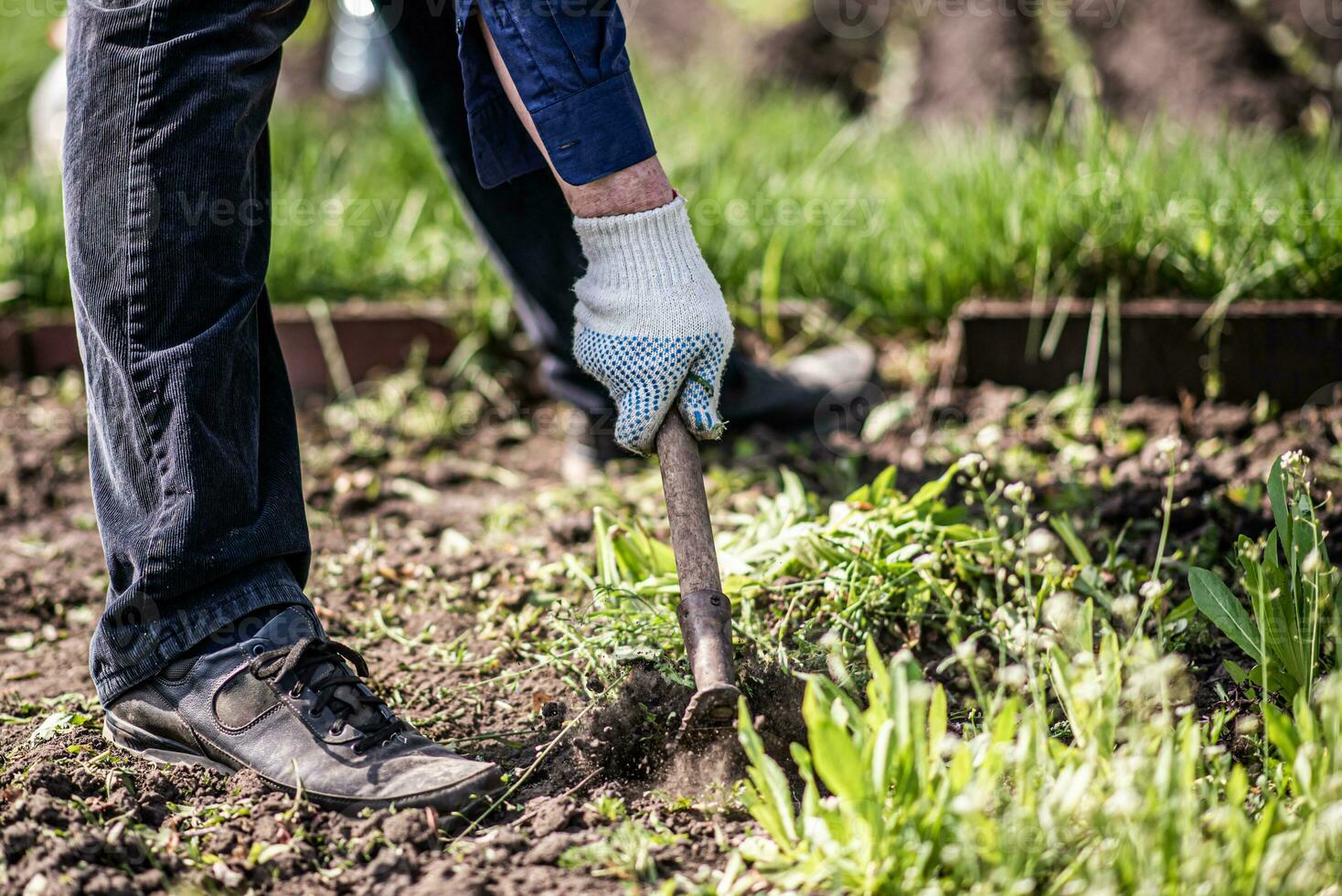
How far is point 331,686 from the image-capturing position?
4.83 feet

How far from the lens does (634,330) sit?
5.11ft

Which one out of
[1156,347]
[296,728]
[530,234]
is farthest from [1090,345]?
[296,728]

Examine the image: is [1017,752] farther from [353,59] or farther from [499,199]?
[353,59]

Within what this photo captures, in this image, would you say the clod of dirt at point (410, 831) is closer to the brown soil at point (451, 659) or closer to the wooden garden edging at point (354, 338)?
the brown soil at point (451, 659)

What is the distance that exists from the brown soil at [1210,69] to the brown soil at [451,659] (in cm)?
210

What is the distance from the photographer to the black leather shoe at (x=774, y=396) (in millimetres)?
2523

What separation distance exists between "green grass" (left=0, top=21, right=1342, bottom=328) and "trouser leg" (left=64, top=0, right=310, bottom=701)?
1469mm

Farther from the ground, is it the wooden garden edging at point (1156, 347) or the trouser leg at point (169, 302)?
the trouser leg at point (169, 302)

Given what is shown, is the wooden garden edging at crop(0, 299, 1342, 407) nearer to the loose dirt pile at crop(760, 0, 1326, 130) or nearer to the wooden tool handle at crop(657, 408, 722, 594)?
the wooden tool handle at crop(657, 408, 722, 594)

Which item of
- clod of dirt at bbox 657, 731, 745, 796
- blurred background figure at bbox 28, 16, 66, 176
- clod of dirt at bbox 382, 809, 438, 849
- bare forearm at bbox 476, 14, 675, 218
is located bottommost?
clod of dirt at bbox 657, 731, 745, 796

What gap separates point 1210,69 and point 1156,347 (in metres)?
2.14

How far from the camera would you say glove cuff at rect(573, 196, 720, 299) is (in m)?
1.52

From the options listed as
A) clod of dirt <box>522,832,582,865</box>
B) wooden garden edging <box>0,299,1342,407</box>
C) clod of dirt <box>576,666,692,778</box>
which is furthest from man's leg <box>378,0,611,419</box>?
clod of dirt <box>522,832,582,865</box>

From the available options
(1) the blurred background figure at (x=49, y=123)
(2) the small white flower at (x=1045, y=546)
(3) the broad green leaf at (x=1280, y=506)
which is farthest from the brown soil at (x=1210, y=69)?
(1) the blurred background figure at (x=49, y=123)
